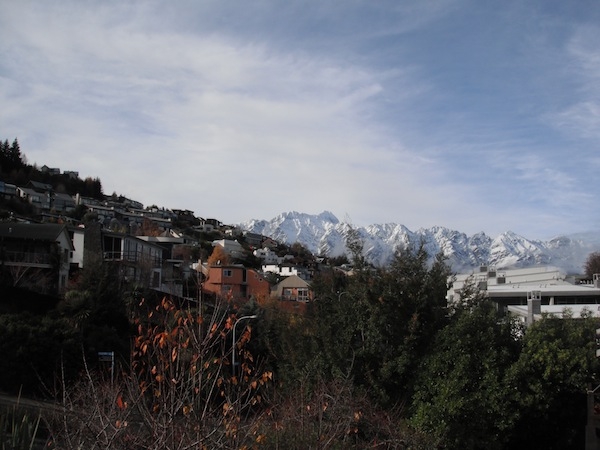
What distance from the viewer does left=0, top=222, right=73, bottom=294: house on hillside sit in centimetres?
3403

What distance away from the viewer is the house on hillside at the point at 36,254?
3403cm

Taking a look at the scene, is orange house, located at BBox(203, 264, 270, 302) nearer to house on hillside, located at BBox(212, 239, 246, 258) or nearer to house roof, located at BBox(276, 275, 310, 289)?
house roof, located at BBox(276, 275, 310, 289)

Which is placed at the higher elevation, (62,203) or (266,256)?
(62,203)

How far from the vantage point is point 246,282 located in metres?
51.0

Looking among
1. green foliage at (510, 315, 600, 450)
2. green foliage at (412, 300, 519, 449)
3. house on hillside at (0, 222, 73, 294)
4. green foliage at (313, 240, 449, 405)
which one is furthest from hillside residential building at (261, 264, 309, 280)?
green foliage at (412, 300, 519, 449)

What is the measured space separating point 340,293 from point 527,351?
5.85 meters

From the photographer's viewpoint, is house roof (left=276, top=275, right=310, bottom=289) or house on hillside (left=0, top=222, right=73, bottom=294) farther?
house roof (left=276, top=275, right=310, bottom=289)

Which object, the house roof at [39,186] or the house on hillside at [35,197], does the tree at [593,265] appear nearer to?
the house on hillside at [35,197]

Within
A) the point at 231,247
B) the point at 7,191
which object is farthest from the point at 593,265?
the point at 7,191

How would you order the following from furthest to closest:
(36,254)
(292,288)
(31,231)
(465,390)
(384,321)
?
(292,288) < (31,231) < (36,254) < (384,321) < (465,390)

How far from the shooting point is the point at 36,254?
118ft

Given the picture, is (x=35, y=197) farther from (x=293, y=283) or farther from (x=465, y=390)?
(x=465, y=390)

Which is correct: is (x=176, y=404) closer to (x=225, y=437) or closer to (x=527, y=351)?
(x=225, y=437)

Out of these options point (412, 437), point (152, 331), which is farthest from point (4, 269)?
point (152, 331)
